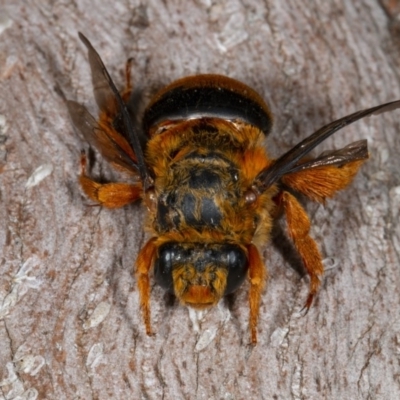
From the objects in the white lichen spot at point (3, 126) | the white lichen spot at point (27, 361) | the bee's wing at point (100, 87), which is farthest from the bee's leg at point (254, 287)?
the white lichen spot at point (3, 126)

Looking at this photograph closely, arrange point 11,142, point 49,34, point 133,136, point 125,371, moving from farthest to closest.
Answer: point 49,34 < point 11,142 < point 133,136 < point 125,371

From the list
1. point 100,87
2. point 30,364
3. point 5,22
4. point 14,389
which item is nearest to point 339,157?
point 100,87

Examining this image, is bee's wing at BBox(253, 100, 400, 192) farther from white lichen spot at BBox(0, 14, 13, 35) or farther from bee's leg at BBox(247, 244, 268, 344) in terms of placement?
white lichen spot at BBox(0, 14, 13, 35)

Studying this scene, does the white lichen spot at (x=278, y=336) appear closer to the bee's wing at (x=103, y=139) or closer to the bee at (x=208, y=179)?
the bee at (x=208, y=179)

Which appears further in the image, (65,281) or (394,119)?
(394,119)

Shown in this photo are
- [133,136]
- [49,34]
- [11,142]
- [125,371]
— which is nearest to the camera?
[125,371]

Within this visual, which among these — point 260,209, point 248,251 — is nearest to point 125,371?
point 248,251

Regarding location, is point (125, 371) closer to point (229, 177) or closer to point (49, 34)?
point (229, 177)
